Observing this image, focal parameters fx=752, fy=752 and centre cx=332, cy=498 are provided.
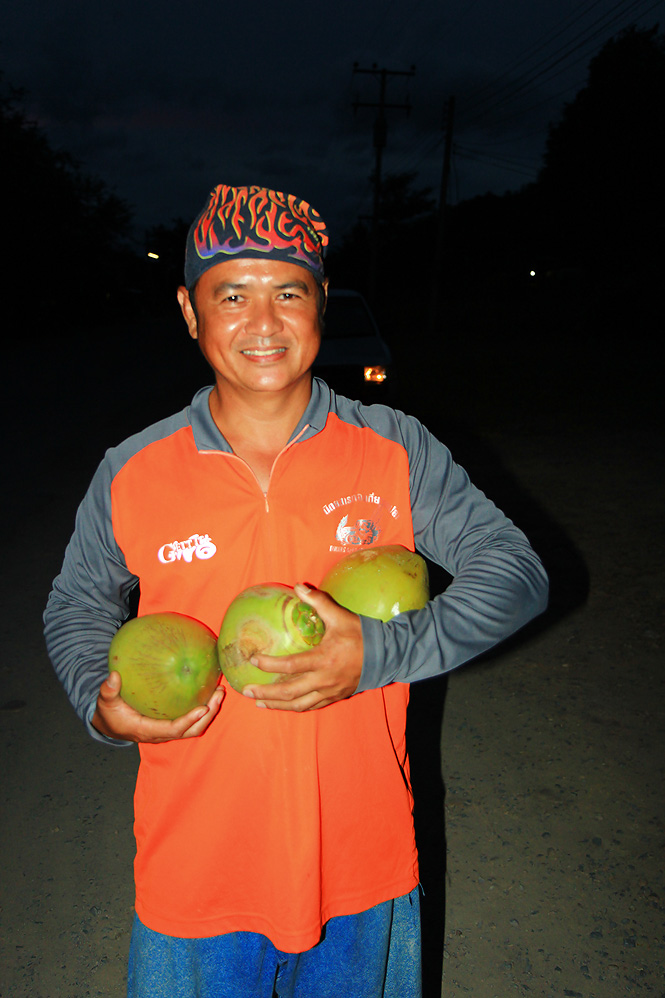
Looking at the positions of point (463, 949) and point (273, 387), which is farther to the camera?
point (463, 949)

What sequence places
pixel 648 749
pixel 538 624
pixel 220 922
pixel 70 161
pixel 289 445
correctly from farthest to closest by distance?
1. pixel 70 161
2. pixel 538 624
3. pixel 648 749
4. pixel 289 445
5. pixel 220 922

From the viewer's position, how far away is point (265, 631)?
1.46 meters

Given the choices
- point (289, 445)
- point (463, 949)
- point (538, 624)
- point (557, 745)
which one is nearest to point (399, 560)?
point (289, 445)

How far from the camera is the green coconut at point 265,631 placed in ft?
4.79

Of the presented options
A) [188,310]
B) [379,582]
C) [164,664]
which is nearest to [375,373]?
[188,310]

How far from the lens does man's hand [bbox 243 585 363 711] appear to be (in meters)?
1.38

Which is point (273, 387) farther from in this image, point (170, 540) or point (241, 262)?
point (170, 540)

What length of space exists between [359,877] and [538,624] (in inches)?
153

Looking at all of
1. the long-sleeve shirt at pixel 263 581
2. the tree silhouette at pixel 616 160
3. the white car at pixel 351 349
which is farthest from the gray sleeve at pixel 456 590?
the tree silhouette at pixel 616 160

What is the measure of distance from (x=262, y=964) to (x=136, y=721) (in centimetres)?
67

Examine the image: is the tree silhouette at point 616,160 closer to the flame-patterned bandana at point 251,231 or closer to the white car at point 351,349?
the white car at point 351,349

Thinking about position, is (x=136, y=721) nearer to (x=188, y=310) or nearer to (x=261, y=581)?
(x=261, y=581)

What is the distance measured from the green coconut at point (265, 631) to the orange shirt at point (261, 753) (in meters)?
0.16

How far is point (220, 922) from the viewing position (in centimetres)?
164
